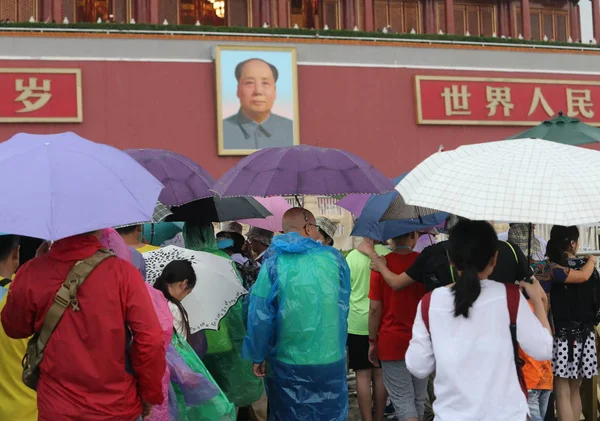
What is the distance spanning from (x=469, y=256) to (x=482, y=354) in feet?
1.10

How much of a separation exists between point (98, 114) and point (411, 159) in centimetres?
653

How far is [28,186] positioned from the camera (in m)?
2.64

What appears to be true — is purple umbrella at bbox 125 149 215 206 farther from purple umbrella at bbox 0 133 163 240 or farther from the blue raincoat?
purple umbrella at bbox 0 133 163 240

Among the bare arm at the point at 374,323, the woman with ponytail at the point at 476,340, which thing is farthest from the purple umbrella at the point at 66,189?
the bare arm at the point at 374,323

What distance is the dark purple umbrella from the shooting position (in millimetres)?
4121

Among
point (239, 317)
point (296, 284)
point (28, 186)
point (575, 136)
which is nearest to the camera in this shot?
point (28, 186)

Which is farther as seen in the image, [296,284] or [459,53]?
[459,53]

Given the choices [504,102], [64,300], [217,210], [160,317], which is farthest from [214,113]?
[64,300]

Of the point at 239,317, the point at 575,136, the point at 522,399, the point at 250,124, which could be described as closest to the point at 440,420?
the point at 522,399

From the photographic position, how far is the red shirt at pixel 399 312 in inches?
181

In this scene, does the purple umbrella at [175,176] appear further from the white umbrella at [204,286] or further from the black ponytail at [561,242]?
the black ponytail at [561,242]

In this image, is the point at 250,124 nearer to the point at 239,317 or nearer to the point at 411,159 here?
the point at 411,159

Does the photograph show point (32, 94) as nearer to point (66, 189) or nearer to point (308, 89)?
point (308, 89)

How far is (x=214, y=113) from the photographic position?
15625 millimetres
